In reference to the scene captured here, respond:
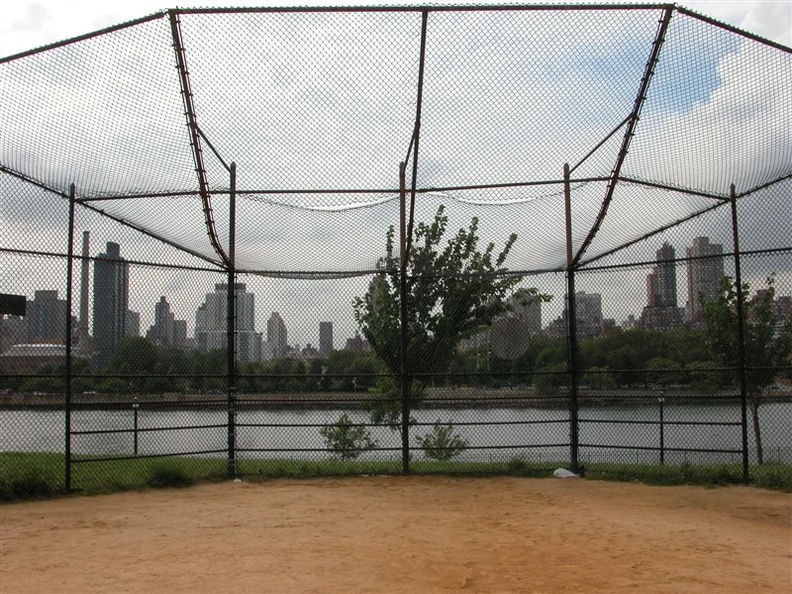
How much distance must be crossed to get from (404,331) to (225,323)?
8.67 feet

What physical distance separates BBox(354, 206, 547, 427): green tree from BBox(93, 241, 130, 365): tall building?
327cm

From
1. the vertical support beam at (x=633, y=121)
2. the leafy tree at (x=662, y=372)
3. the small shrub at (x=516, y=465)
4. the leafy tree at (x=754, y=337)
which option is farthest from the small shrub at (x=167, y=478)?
the leafy tree at (x=754, y=337)

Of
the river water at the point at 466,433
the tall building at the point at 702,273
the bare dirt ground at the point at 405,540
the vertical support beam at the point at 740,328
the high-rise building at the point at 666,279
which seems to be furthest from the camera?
the high-rise building at the point at 666,279

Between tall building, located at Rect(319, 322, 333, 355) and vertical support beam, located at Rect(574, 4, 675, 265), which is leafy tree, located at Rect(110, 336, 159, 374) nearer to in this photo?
tall building, located at Rect(319, 322, 333, 355)

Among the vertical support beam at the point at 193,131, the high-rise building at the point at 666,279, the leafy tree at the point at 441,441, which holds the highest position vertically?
the vertical support beam at the point at 193,131

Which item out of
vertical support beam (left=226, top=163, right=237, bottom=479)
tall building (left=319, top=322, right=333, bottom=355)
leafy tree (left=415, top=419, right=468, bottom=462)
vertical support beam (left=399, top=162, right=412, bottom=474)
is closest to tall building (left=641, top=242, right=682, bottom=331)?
leafy tree (left=415, top=419, right=468, bottom=462)

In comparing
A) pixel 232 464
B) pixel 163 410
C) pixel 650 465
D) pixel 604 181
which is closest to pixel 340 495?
pixel 232 464

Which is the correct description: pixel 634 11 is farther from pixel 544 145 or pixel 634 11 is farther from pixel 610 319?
pixel 610 319

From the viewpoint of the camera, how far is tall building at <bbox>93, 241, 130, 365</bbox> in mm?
9586

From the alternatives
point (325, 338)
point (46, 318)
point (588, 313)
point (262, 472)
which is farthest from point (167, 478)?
point (588, 313)

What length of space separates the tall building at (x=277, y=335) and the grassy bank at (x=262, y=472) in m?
1.72

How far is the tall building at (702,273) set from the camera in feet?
31.8

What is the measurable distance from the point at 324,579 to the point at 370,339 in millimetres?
5682

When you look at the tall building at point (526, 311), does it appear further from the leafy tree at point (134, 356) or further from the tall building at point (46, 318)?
the tall building at point (46, 318)
